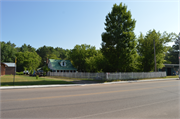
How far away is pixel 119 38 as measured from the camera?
27.3 m

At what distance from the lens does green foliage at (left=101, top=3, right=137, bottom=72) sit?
27125mm

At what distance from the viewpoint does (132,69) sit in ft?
105

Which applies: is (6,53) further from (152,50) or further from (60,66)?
(152,50)

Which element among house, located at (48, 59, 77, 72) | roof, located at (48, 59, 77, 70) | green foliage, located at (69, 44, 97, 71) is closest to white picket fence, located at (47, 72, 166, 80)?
house, located at (48, 59, 77, 72)

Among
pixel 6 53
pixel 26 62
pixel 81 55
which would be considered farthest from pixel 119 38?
pixel 6 53

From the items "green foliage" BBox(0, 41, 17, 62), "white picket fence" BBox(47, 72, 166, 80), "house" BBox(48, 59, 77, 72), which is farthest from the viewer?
"green foliage" BBox(0, 41, 17, 62)

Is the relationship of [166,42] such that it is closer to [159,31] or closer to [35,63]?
[159,31]

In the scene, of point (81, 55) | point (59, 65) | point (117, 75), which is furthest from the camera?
point (81, 55)

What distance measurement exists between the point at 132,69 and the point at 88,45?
96.0 feet

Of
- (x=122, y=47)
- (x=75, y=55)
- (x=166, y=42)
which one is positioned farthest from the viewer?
(x=75, y=55)

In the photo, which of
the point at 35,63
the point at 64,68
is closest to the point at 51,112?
the point at 64,68

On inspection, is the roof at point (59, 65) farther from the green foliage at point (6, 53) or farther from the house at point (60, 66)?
the green foliage at point (6, 53)

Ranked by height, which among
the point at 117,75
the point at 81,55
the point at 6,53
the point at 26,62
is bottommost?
the point at 117,75

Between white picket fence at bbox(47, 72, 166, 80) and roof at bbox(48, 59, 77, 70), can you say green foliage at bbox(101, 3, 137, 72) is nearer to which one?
white picket fence at bbox(47, 72, 166, 80)
